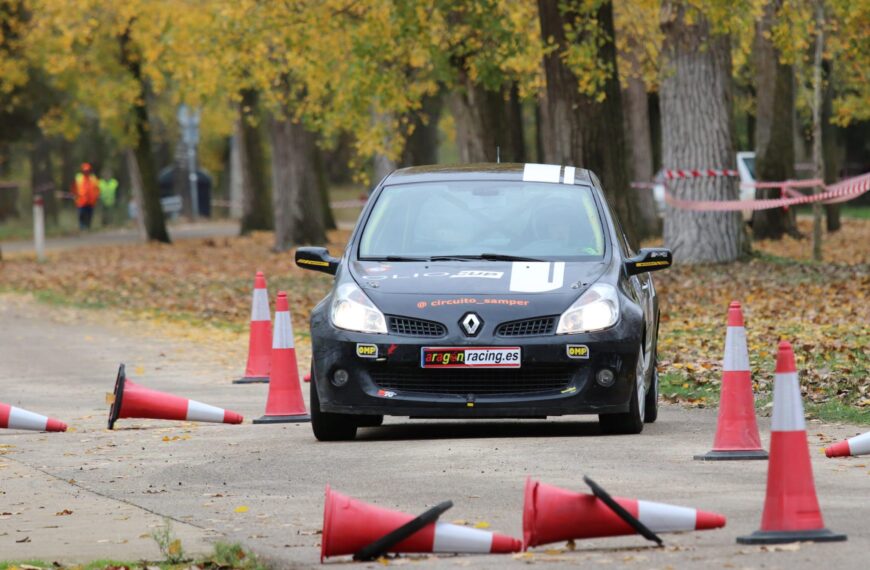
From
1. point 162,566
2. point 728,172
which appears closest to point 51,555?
point 162,566

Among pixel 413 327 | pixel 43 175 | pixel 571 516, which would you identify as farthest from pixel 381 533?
pixel 43 175

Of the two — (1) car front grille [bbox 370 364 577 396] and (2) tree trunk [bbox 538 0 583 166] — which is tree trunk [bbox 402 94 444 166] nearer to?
(2) tree trunk [bbox 538 0 583 166]

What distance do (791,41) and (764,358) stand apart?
31.8ft

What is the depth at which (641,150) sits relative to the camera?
41250 millimetres

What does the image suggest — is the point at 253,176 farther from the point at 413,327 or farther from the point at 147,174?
the point at 413,327

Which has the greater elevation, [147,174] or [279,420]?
[147,174]

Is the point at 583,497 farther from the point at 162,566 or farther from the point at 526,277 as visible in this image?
the point at 526,277

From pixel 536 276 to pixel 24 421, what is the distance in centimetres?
327

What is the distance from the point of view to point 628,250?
39.9ft

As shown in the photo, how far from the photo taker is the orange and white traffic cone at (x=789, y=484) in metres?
7.11

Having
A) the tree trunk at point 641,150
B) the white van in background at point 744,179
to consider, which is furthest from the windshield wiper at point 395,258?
the white van in background at point 744,179

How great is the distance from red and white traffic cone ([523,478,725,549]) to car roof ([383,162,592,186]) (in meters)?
5.13

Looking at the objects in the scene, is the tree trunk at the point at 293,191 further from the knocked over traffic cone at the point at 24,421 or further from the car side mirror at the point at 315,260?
the car side mirror at the point at 315,260

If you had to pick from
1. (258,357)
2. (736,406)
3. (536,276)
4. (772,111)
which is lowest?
(258,357)
